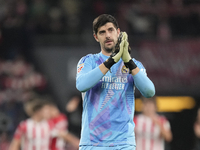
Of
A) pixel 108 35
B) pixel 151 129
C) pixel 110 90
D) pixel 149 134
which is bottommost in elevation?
pixel 149 134

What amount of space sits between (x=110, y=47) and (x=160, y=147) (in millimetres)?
5129

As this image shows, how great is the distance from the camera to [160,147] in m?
8.88

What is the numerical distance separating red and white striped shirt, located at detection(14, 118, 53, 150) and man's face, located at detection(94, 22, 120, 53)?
4.51 m

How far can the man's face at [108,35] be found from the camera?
425 cm

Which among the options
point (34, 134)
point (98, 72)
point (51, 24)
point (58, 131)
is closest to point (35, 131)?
point (34, 134)

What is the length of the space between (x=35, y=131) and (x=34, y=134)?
0.07 metres

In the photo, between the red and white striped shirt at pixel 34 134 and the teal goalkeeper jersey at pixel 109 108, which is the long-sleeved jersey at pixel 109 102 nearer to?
the teal goalkeeper jersey at pixel 109 108

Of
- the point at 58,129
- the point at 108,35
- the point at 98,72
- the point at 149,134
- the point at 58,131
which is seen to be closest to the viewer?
the point at 98,72

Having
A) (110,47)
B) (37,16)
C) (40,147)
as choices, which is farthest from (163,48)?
(110,47)

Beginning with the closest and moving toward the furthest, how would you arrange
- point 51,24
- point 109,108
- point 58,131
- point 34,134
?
1. point 109,108
2. point 58,131
3. point 34,134
4. point 51,24

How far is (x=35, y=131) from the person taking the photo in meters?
8.49

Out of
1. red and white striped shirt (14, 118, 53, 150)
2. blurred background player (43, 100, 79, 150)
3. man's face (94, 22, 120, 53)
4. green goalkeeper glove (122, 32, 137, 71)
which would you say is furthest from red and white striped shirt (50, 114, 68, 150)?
green goalkeeper glove (122, 32, 137, 71)

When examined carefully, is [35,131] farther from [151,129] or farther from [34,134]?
[151,129]

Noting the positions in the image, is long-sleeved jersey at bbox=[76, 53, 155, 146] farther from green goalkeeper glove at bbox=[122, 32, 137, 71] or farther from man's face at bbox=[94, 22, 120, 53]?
man's face at bbox=[94, 22, 120, 53]
